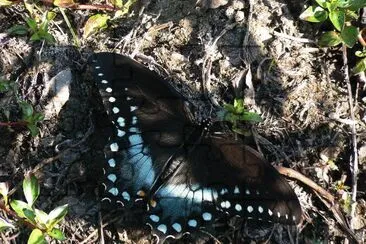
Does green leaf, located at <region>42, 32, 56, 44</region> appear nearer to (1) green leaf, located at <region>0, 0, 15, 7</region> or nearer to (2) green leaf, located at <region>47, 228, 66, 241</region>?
(1) green leaf, located at <region>0, 0, 15, 7</region>

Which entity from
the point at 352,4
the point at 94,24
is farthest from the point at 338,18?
the point at 94,24

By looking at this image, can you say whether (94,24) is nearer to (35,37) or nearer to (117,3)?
(117,3)

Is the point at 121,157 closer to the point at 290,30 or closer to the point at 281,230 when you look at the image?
the point at 281,230

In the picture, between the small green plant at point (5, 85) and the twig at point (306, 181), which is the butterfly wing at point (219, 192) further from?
the small green plant at point (5, 85)

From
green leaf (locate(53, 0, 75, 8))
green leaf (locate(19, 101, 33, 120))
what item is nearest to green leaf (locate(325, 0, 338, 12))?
green leaf (locate(53, 0, 75, 8))

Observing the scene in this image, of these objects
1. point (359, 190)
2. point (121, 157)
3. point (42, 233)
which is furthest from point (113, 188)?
point (359, 190)

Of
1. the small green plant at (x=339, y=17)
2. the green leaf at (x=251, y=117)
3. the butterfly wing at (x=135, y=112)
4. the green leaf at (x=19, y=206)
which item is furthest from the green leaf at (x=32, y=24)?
the small green plant at (x=339, y=17)
